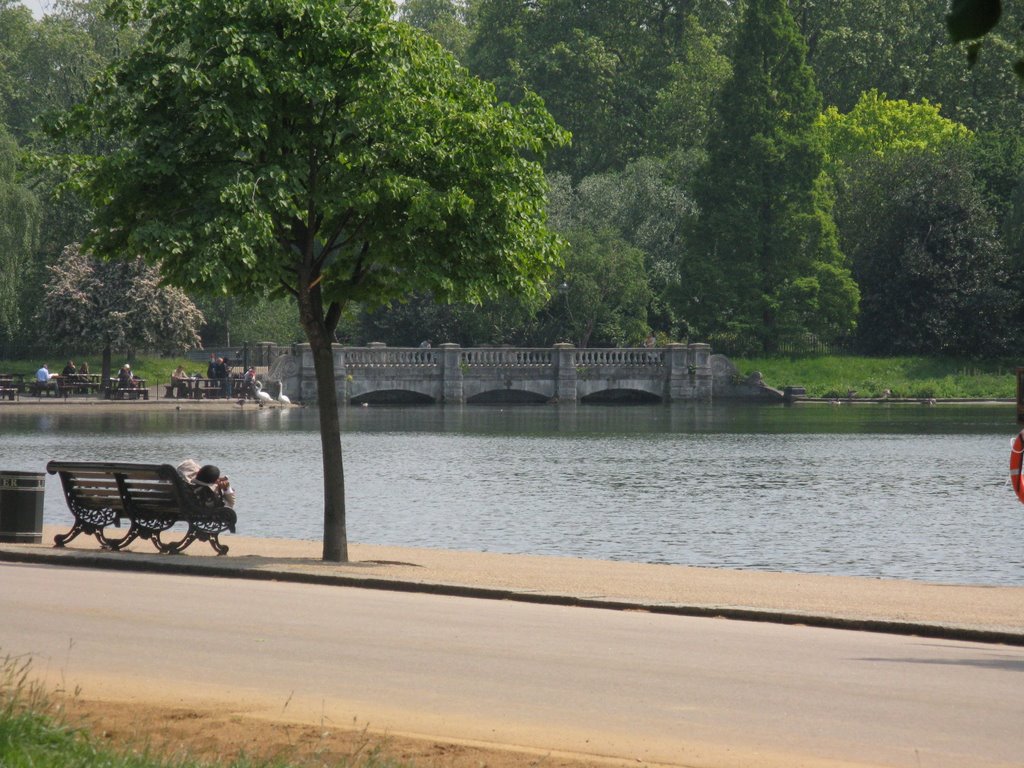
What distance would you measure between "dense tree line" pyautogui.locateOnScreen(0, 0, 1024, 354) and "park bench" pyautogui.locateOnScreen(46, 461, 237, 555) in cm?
5755

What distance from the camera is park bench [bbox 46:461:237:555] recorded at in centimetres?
1786

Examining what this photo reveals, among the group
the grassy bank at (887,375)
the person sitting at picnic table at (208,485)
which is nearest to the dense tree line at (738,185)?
the grassy bank at (887,375)

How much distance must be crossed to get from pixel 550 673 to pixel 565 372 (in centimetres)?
7203

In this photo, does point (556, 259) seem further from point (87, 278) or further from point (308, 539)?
point (87, 278)

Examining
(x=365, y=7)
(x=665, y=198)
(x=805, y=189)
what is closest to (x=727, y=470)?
(x=365, y=7)

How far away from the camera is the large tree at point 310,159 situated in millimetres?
17125

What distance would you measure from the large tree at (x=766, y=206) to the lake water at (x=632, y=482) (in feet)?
51.7

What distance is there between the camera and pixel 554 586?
611 inches

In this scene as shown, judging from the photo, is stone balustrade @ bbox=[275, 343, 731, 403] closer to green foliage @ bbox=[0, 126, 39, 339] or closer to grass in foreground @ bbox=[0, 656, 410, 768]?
green foliage @ bbox=[0, 126, 39, 339]

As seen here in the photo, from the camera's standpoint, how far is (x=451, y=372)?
8162 centimetres

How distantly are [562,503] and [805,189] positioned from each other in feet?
172

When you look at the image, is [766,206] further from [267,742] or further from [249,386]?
[267,742]

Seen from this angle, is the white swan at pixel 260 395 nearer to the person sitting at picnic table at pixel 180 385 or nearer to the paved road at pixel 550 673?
the person sitting at picnic table at pixel 180 385

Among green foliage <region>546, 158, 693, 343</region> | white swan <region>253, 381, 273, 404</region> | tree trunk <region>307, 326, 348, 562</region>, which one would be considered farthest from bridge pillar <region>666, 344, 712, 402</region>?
tree trunk <region>307, 326, 348, 562</region>
